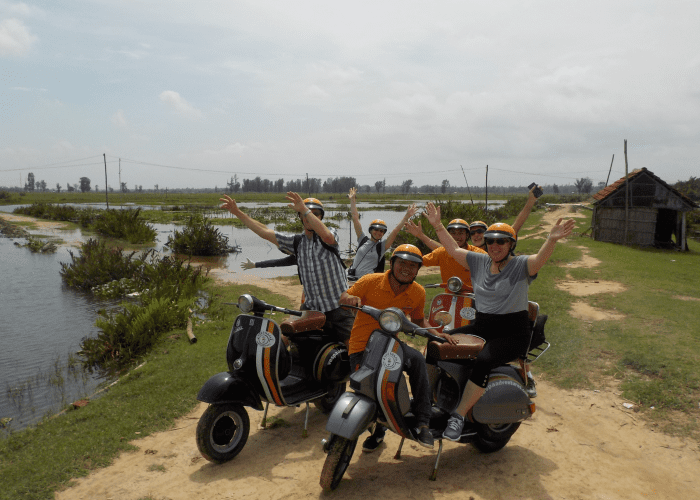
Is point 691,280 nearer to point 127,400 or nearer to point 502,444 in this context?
point 502,444

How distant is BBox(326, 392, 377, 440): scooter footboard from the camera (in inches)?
127

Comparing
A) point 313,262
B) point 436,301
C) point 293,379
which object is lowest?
point 293,379

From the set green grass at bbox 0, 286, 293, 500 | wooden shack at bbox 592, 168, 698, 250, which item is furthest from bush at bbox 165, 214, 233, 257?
wooden shack at bbox 592, 168, 698, 250

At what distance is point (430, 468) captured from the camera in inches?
153

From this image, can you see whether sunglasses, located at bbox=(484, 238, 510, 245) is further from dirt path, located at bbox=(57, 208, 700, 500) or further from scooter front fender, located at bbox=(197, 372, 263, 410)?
scooter front fender, located at bbox=(197, 372, 263, 410)

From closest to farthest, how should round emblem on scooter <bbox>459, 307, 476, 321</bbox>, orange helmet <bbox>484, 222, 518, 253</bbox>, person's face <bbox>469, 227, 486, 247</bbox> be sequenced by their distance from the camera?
1. orange helmet <bbox>484, 222, 518, 253</bbox>
2. round emblem on scooter <bbox>459, 307, 476, 321</bbox>
3. person's face <bbox>469, 227, 486, 247</bbox>

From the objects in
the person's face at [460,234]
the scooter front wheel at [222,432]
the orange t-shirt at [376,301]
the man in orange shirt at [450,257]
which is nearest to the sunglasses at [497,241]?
the orange t-shirt at [376,301]

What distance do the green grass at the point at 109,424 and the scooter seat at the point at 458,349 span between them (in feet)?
10.1

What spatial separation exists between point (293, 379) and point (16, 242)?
26343 mm

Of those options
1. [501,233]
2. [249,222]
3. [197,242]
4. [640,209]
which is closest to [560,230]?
[501,233]

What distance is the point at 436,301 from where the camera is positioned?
5164 millimetres

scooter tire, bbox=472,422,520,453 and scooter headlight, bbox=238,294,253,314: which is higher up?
scooter headlight, bbox=238,294,253,314

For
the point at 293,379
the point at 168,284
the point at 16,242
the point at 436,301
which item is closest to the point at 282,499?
the point at 293,379

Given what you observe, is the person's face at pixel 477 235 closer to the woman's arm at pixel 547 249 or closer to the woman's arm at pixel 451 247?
the woman's arm at pixel 451 247
